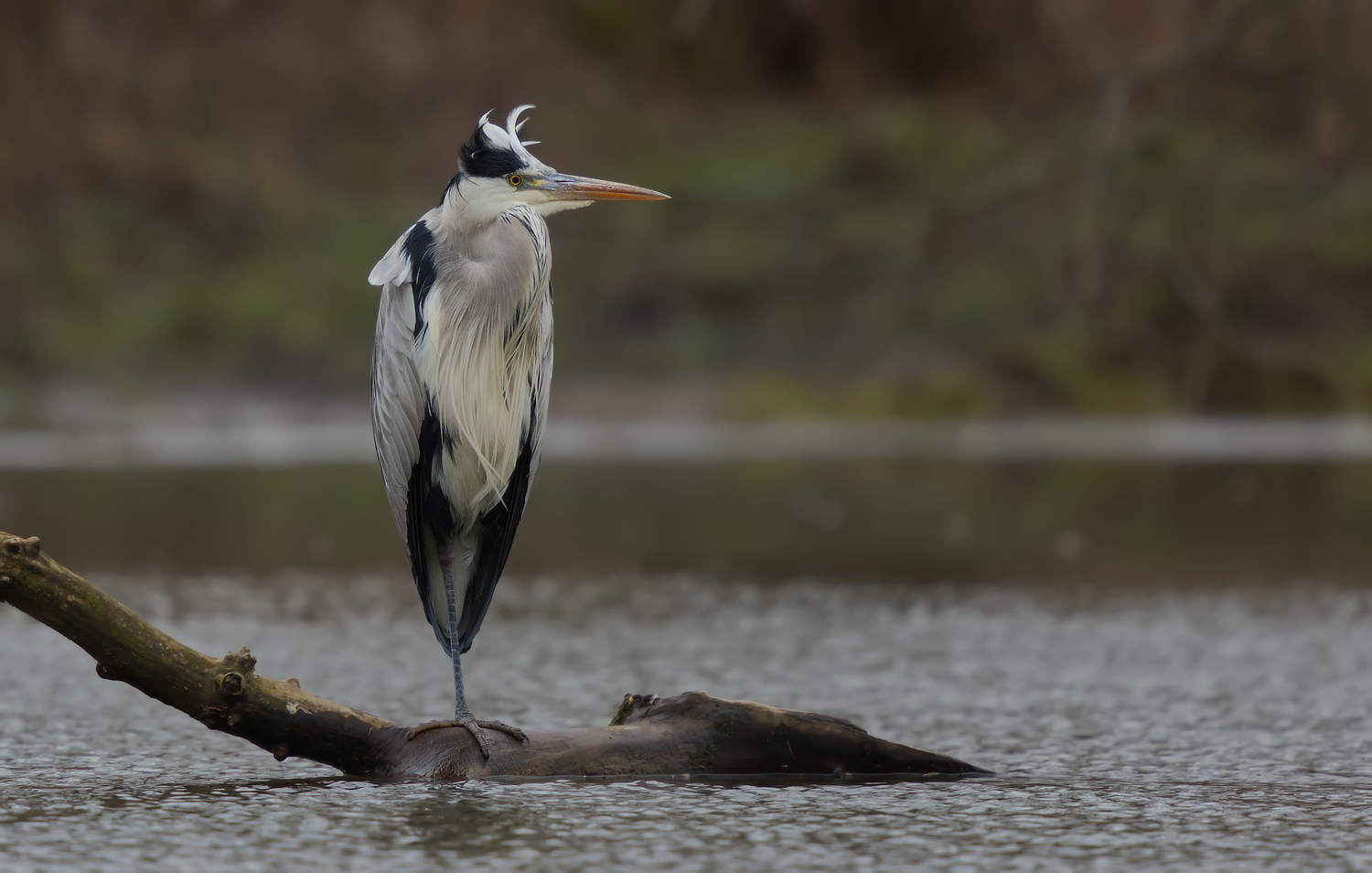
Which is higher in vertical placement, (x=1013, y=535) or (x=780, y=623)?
(x=1013, y=535)

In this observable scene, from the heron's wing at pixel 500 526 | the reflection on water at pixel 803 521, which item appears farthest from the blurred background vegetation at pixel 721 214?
the heron's wing at pixel 500 526

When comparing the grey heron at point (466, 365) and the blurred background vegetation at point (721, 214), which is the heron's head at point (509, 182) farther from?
the blurred background vegetation at point (721, 214)

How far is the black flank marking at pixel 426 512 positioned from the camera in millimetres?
6242

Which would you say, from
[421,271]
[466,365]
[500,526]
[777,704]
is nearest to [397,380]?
[466,365]

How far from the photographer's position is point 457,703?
6090mm

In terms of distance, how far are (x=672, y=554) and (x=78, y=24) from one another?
31.4m

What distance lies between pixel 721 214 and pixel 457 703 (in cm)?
4668

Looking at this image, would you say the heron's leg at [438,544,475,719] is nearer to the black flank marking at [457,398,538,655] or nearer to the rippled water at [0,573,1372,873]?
the black flank marking at [457,398,538,655]

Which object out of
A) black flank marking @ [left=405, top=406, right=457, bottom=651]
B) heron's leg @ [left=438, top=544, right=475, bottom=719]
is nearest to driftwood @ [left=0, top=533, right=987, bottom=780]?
heron's leg @ [left=438, top=544, right=475, bottom=719]

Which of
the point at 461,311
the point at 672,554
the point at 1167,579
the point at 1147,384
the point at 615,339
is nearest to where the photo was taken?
the point at 461,311

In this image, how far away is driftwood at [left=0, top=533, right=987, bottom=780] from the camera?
17.9ft

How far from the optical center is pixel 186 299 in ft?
156

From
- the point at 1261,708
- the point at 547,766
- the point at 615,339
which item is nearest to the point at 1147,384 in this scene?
the point at 615,339

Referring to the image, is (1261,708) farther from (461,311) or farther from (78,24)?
(78,24)
